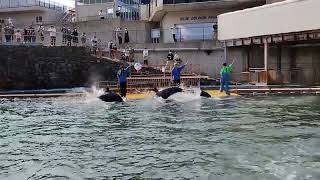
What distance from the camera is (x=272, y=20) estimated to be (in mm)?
36562

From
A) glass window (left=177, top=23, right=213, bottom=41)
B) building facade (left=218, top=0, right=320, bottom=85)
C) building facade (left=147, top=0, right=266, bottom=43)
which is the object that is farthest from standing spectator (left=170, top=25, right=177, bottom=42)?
building facade (left=218, top=0, right=320, bottom=85)

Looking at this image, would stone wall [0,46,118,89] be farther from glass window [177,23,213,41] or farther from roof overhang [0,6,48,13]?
roof overhang [0,6,48,13]

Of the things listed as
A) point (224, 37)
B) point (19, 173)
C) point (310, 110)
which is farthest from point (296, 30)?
point (19, 173)

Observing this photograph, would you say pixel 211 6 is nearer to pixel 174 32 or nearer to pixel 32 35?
pixel 174 32

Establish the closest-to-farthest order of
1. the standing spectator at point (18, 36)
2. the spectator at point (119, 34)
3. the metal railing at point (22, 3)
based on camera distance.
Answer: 1. the standing spectator at point (18, 36)
2. the spectator at point (119, 34)
3. the metal railing at point (22, 3)

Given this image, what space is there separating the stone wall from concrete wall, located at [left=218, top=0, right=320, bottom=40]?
10026 mm

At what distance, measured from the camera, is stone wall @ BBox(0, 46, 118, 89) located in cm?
3650

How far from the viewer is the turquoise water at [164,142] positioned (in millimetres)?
10273

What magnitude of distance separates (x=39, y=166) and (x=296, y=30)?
27.0 metres

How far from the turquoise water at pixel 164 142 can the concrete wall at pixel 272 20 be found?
12.6 m

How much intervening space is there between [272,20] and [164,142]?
25.3 metres

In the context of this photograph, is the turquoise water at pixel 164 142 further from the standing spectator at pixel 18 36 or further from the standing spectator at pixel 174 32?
the standing spectator at pixel 174 32

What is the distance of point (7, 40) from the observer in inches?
1652

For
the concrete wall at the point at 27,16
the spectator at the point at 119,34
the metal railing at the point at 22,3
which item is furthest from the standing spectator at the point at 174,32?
the metal railing at the point at 22,3
